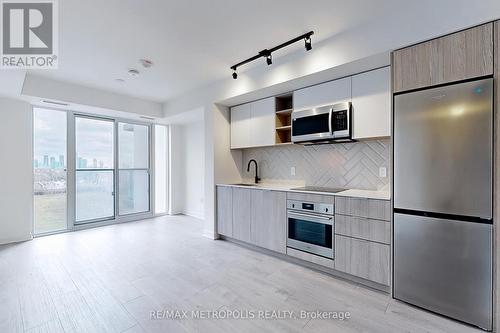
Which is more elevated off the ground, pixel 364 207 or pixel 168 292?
pixel 364 207

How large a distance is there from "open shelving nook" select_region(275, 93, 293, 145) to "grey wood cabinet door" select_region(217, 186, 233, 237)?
→ 122 cm

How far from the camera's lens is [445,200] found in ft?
6.52

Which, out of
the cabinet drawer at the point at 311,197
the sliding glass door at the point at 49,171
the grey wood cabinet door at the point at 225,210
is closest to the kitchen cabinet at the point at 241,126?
the grey wood cabinet door at the point at 225,210

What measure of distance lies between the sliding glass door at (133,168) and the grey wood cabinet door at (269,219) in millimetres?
3615

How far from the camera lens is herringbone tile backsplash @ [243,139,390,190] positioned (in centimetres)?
296

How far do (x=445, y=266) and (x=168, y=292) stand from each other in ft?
8.56

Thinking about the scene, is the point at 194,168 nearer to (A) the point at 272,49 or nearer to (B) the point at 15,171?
(B) the point at 15,171

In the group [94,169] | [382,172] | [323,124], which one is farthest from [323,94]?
[94,169]

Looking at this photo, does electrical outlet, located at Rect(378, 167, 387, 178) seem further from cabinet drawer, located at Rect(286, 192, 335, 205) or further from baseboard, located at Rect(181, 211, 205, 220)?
baseboard, located at Rect(181, 211, 205, 220)

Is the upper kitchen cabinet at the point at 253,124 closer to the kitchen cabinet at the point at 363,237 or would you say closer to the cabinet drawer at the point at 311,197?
the cabinet drawer at the point at 311,197

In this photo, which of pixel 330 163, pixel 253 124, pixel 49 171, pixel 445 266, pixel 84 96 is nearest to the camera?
pixel 445 266

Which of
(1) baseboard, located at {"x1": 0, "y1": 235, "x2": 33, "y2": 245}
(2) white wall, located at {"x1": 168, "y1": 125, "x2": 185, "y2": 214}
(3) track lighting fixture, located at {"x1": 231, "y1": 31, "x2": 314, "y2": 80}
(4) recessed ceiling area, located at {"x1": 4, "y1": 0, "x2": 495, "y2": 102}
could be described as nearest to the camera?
(4) recessed ceiling area, located at {"x1": 4, "y1": 0, "x2": 495, "y2": 102}

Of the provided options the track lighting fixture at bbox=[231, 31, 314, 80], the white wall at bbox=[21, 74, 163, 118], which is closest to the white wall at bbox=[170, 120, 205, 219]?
the white wall at bbox=[21, 74, 163, 118]

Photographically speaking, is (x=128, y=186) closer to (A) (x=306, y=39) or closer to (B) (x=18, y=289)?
(B) (x=18, y=289)
